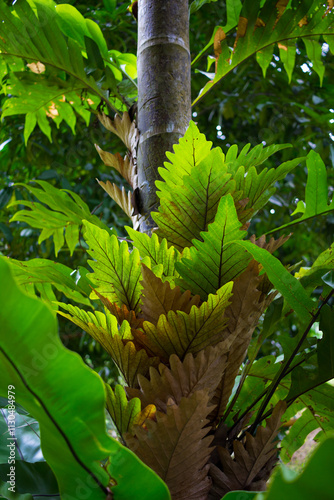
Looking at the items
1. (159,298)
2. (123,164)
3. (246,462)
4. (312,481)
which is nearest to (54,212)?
(123,164)

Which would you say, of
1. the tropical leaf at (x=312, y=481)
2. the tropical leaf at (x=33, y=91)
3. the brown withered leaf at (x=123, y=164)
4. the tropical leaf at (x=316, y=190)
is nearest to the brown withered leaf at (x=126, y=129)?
the brown withered leaf at (x=123, y=164)

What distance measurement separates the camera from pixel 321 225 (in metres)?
2.22

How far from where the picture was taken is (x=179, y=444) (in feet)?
0.95

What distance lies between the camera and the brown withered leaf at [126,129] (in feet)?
1.91

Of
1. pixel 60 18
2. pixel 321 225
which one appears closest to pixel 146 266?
pixel 60 18

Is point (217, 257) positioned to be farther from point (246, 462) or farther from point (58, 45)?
point (58, 45)

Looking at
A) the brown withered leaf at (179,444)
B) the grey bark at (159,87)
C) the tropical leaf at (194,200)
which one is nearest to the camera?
the brown withered leaf at (179,444)

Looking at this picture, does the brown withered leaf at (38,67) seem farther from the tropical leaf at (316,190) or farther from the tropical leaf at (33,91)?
the tropical leaf at (316,190)

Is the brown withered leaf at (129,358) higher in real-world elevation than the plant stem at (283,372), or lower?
higher

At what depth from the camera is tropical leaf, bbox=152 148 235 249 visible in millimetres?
394

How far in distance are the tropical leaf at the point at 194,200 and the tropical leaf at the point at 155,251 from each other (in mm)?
26

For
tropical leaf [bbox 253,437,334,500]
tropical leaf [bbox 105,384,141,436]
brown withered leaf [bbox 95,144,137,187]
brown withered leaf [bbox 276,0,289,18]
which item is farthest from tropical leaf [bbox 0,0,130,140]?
tropical leaf [bbox 253,437,334,500]

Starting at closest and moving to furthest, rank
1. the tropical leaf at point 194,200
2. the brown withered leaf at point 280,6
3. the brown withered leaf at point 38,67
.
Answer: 1. the tropical leaf at point 194,200
2. the brown withered leaf at point 280,6
3. the brown withered leaf at point 38,67

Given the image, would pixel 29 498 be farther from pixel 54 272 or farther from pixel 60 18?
pixel 60 18
